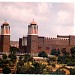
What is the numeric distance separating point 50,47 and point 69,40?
0.91 m

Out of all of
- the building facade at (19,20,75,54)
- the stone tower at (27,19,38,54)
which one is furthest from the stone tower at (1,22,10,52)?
the stone tower at (27,19,38,54)

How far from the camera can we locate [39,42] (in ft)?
40.8

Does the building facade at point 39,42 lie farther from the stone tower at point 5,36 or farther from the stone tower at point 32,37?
the stone tower at point 5,36

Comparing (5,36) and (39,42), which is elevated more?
(5,36)

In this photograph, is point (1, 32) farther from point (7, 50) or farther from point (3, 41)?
point (7, 50)

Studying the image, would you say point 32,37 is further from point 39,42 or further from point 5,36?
point 5,36

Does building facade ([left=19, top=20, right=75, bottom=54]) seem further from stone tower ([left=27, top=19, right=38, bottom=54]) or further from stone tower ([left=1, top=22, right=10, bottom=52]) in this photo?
stone tower ([left=1, top=22, right=10, bottom=52])

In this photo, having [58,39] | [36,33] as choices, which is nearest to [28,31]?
[36,33]

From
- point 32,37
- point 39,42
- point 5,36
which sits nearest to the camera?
point 5,36

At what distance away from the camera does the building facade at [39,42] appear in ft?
39.4

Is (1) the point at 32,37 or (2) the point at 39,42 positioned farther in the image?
(2) the point at 39,42

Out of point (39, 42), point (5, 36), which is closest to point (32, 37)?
point (39, 42)

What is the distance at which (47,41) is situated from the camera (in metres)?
12.7

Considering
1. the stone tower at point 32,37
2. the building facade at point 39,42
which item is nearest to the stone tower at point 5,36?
the building facade at point 39,42
